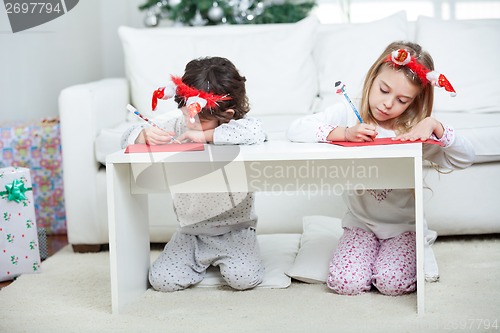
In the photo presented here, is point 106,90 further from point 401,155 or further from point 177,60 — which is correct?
point 401,155

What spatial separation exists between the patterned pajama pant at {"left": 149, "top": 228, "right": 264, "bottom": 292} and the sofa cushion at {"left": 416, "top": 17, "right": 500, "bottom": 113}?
98 centimetres

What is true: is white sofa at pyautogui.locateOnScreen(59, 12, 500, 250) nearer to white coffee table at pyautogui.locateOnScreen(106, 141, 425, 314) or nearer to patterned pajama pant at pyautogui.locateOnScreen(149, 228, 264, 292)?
patterned pajama pant at pyautogui.locateOnScreen(149, 228, 264, 292)

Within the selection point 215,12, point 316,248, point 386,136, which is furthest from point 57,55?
point 386,136

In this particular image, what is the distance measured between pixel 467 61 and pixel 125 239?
1412 millimetres

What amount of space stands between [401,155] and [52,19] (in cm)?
195

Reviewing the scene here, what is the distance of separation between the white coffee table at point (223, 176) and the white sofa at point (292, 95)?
49 cm

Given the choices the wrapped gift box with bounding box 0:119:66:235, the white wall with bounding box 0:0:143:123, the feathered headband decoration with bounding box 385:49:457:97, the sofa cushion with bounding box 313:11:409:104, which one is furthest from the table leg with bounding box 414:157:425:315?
the white wall with bounding box 0:0:143:123

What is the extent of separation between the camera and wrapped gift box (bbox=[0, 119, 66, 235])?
2.34 meters

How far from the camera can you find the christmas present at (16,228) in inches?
73.2

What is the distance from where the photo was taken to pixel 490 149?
2.01 m

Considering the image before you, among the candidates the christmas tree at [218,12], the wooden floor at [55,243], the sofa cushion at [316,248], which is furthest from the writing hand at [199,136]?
the christmas tree at [218,12]

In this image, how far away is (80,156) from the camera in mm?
2088

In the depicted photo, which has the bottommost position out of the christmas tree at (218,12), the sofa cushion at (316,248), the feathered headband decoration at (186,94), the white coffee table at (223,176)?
the sofa cushion at (316,248)

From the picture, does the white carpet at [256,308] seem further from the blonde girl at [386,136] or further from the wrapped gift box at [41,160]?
the wrapped gift box at [41,160]
